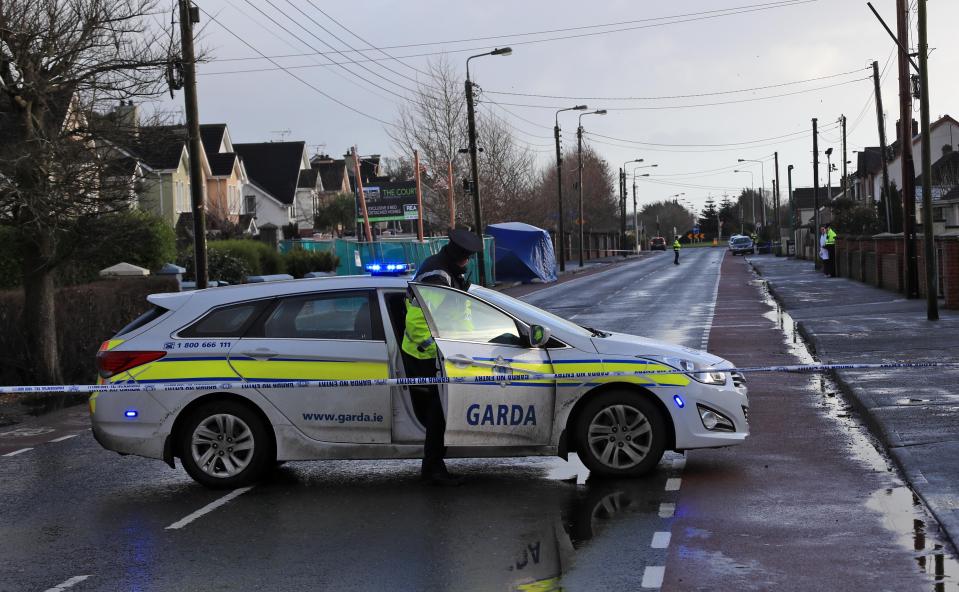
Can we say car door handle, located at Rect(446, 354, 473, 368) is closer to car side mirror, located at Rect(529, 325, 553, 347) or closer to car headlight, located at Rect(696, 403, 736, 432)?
car side mirror, located at Rect(529, 325, 553, 347)

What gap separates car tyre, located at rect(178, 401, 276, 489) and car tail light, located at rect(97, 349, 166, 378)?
0.56 meters

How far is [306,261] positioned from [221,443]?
3072cm

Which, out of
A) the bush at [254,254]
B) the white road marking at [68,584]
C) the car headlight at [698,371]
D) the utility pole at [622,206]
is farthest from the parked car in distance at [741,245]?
the white road marking at [68,584]

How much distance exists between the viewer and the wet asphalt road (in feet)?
21.1

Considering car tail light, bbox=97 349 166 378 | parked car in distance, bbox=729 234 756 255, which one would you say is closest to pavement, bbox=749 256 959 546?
car tail light, bbox=97 349 166 378

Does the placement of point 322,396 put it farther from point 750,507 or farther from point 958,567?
point 958,567

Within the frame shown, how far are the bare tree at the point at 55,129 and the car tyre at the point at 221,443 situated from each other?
7265mm

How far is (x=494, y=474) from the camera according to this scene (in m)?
9.38

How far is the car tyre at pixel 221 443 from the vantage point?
893 cm

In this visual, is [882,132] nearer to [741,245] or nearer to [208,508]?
[208,508]

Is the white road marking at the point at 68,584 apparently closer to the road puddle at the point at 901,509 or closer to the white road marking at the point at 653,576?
the white road marking at the point at 653,576

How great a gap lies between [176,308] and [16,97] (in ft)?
25.6

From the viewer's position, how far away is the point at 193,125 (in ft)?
67.6

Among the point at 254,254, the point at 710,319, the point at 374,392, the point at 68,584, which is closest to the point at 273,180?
the point at 254,254
